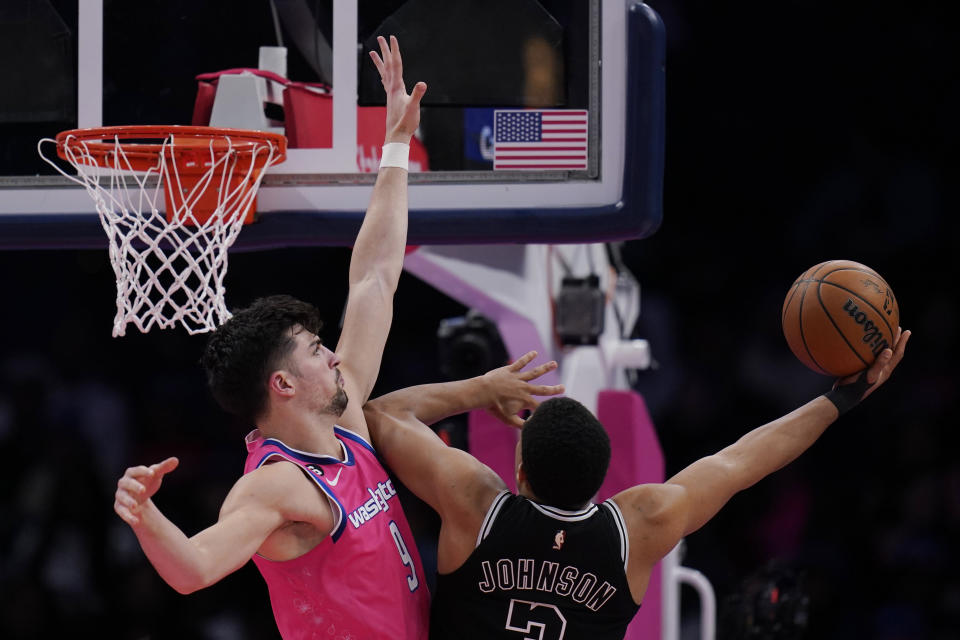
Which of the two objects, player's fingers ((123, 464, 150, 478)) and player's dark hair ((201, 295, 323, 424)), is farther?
player's dark hair ((201, 295, 323, 424))

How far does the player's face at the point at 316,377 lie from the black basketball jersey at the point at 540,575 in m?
0.45

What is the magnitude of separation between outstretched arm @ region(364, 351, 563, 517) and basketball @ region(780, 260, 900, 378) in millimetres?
662

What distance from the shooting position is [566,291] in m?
4.59

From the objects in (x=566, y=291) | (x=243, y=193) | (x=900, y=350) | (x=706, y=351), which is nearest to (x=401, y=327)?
(x=706, y=351)

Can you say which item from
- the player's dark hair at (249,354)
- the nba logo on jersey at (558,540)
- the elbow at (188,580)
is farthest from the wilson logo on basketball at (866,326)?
the elbow at (188,580)

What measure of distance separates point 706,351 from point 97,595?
15.0 feet

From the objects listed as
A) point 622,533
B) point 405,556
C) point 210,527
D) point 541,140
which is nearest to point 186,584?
point 210,527

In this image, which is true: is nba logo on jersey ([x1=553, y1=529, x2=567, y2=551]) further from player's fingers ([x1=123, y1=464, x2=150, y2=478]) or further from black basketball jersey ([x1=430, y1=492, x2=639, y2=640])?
player's fingers ([x1=123, y1=464, x2=150, y2=478])

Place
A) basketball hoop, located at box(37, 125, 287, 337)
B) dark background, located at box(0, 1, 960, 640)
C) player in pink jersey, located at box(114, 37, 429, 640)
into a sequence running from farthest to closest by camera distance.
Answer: dark background, located at box(0, 1, 960, 640) → basketball hoop, located at box(37, 125, 287, 337) → player in pink jersey, located at box(114, 37, 429, 640)

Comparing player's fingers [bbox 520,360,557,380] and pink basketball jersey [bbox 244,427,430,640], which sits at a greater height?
player's fingers [bbox 520,360,557,380]

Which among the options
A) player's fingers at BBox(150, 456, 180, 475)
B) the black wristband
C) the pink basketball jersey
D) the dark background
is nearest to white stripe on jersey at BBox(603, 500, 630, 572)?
the pink basketball jersey

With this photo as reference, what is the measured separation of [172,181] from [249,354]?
1.02 meters

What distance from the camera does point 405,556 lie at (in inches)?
105

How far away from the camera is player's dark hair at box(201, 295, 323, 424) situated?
8.39ft
